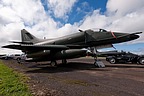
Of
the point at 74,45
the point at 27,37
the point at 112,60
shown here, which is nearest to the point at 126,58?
the point at 112,60

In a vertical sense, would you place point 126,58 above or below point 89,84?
above

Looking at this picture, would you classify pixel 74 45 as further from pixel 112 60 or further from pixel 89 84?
pixel 89 84

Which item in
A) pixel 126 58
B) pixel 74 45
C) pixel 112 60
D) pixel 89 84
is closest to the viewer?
pixel 89 84

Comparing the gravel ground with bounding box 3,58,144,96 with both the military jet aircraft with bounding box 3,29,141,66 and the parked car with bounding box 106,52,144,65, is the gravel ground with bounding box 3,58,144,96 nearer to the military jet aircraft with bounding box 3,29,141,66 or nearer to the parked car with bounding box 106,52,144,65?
the military jet aircraft with bounding box 3,29,141,66

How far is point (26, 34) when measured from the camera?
811 inches

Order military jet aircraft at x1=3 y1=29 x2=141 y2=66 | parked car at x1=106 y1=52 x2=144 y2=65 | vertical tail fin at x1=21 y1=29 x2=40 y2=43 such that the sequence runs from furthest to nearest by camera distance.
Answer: vertical tail fin at x1=21 y1=29 x2=40 y2=43 → parked car at x1=106 y1=52 x2=144 y2=65 → military jet aircraft at x1=3 y1=29 x2=141 y2=66

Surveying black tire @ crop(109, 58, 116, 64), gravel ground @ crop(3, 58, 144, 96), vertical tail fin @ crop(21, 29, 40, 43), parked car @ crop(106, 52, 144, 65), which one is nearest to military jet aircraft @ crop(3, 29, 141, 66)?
gravel ground @ crop(3, 58, 144, 96)

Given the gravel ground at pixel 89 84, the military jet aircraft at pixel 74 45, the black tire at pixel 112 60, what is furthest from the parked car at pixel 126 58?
the gravel ground at pixel 89 84

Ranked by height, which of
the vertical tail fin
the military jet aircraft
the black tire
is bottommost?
the black tire

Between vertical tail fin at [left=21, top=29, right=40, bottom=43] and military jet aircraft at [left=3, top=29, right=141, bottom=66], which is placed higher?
vertical tail fin at [left=21, top=29, right=40, bottom=43]

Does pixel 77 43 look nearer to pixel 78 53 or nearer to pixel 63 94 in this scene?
pixel 78 53

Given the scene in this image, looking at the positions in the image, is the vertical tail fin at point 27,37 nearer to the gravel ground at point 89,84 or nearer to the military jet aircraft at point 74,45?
the military jet aircraft at point 74,45

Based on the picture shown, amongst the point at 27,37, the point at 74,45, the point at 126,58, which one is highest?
the point at 27,37

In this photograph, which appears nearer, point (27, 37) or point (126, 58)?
point (126, 58)
